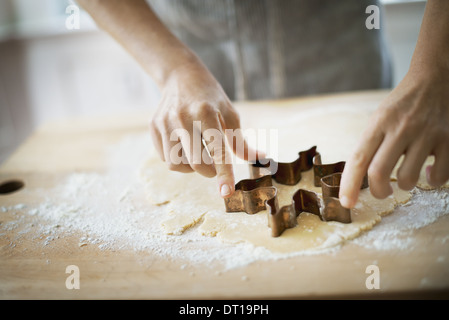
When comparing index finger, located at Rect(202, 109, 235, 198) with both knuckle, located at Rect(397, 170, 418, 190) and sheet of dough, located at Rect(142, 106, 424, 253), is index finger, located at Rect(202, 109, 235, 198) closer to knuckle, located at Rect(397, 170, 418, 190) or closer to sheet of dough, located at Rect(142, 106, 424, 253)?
sheet of dough, located at Rect(142, 106, 424, 253)

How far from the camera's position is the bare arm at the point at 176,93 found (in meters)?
1.01

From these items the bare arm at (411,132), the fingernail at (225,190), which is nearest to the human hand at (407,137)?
the bare arm at (411,132)

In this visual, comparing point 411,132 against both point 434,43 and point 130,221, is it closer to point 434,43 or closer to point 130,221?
point 434,43

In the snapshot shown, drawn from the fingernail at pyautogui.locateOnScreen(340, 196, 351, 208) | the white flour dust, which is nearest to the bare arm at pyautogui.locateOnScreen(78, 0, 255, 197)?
the white flour dust

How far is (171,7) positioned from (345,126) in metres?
0.87

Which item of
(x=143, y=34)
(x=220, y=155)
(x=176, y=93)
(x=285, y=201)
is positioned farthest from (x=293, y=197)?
(x=143, y=34)

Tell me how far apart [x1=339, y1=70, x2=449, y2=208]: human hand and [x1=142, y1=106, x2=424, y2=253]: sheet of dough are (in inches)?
3.8

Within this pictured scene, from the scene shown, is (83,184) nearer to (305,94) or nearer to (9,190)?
(9,190)

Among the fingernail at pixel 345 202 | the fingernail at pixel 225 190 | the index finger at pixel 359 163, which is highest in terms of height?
the index finger at pixel 359 163

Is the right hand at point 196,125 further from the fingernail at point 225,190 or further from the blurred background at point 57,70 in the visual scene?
the blurred background at point 57,70

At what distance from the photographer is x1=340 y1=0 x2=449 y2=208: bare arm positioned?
83 centimetres

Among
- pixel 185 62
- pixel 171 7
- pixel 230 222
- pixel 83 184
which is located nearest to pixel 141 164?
pixel 83 184

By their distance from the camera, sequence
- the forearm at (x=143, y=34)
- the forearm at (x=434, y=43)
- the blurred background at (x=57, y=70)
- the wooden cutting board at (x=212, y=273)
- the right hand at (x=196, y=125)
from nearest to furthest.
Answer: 1. the wooden cutting board at (x=212, y=273)
2. the forearm at (x=434, y=43)
3. the right hand at (x=196, y=125)
4. the forearm at (x=143, y=34)
5. the blurred background at (x=57, y=70)

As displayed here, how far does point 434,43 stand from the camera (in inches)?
35.0
